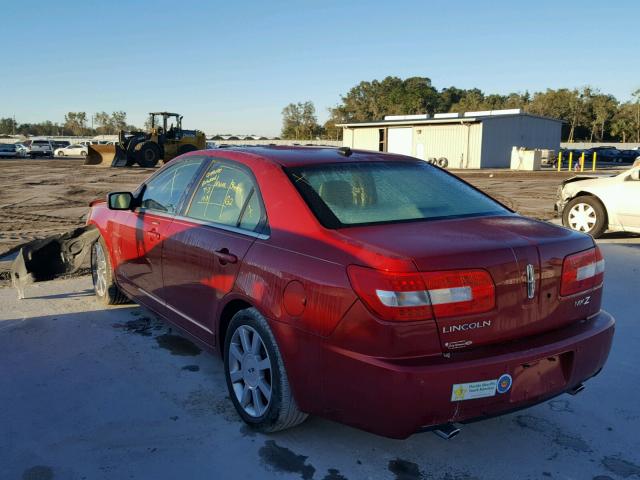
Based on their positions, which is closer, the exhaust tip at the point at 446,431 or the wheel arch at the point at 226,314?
the exhaust tip at the point at 446,431

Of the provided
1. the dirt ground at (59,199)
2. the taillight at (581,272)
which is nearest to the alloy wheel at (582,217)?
the dirt ground at (59,199)

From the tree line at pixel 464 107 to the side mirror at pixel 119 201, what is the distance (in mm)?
51398

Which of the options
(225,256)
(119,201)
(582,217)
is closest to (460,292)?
(225,256)

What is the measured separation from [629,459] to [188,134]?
30991 mm

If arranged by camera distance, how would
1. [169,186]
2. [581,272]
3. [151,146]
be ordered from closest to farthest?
[581,272] → [169,186] → [151,146]

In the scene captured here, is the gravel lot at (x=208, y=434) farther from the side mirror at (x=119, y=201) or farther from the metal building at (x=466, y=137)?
the metal building at (x=466, y=137)

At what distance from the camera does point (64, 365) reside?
4160 mm

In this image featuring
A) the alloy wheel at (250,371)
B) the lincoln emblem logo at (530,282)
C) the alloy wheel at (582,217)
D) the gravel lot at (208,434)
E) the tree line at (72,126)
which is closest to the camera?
the lincoln emblem logo at (530,282)

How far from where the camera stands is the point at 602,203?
9344 millimetres

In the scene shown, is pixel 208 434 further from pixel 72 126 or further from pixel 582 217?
pixel 72 126

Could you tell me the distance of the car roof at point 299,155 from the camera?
3584 mm

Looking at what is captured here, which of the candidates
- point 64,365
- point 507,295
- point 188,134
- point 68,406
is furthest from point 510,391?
point 188,134

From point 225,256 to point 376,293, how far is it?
1162 millimetres

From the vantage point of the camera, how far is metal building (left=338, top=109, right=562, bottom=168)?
3738 cm
